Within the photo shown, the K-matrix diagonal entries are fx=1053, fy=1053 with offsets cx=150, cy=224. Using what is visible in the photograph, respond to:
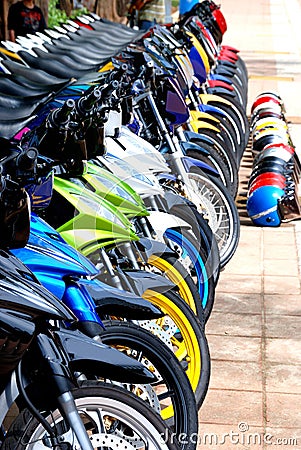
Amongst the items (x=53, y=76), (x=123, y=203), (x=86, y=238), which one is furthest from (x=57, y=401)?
(x=53, y=76)

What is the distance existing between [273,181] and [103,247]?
427 cm

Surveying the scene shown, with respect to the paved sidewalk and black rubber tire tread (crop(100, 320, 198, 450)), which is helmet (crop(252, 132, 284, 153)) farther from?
black rubber tire tread (crop(100, 320, 198, 450))

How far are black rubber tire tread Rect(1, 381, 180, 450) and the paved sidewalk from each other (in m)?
1.39

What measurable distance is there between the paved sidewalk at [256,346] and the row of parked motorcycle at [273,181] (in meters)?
0.11

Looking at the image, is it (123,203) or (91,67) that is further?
(91,67)

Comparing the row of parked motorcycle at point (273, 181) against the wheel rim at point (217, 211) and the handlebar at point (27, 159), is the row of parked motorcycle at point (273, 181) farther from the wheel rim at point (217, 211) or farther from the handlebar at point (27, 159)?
the handlebar at point (27, 159)

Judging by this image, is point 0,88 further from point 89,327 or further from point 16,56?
point 89,327

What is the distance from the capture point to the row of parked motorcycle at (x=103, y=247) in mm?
2795

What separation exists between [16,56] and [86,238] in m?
2.76

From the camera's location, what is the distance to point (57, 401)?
109 inches

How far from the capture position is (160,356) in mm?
3494

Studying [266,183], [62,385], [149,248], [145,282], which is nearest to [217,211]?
[266,183]

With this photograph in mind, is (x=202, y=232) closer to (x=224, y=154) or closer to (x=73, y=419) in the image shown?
(x=224, y=154)

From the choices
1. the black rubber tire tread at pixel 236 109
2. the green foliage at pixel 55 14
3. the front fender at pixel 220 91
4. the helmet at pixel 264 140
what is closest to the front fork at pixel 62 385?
the black rubber tire tread at pixel 236 109
